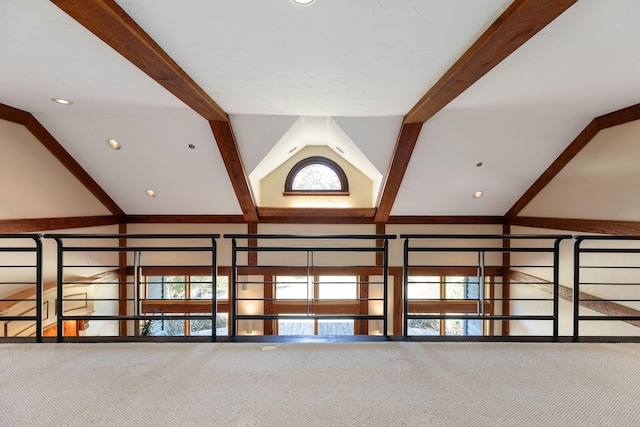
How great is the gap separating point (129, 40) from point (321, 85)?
1468 mm

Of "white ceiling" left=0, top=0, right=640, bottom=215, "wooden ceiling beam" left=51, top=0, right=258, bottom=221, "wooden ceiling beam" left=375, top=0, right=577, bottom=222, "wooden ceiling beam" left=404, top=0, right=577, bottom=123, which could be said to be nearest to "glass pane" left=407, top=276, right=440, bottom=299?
"white ceiling" left=0, top=0, right=640, bottom=215

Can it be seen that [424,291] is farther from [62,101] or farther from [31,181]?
[31,181]

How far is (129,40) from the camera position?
1.97m

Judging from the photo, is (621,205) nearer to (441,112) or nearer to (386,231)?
(441,112)

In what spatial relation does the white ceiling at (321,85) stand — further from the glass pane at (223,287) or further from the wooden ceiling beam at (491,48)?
the glass pane at (223,287)

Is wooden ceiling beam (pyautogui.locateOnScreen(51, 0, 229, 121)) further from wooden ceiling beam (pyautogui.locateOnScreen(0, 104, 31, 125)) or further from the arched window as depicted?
the arched window

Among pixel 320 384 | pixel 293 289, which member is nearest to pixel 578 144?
pixel 320 384

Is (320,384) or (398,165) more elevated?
(398,165)

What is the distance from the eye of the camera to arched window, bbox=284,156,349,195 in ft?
19.5

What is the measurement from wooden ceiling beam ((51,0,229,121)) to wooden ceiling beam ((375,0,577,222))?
84.3 inches

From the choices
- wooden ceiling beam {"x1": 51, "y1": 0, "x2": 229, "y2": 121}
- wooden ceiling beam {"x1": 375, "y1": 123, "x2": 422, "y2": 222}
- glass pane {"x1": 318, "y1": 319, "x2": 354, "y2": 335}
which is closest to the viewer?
wooden ceiling beam {"x1": 51, "y1": 0, "x2": 229, "y2": 121}

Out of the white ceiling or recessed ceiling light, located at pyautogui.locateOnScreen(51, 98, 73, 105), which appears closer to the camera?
the white ceiling

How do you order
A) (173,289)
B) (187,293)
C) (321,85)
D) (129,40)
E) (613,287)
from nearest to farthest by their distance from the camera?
(129,40), (321,85), (613,287), (187,293), (173,289)

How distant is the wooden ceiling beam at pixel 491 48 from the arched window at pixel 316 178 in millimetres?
2393
